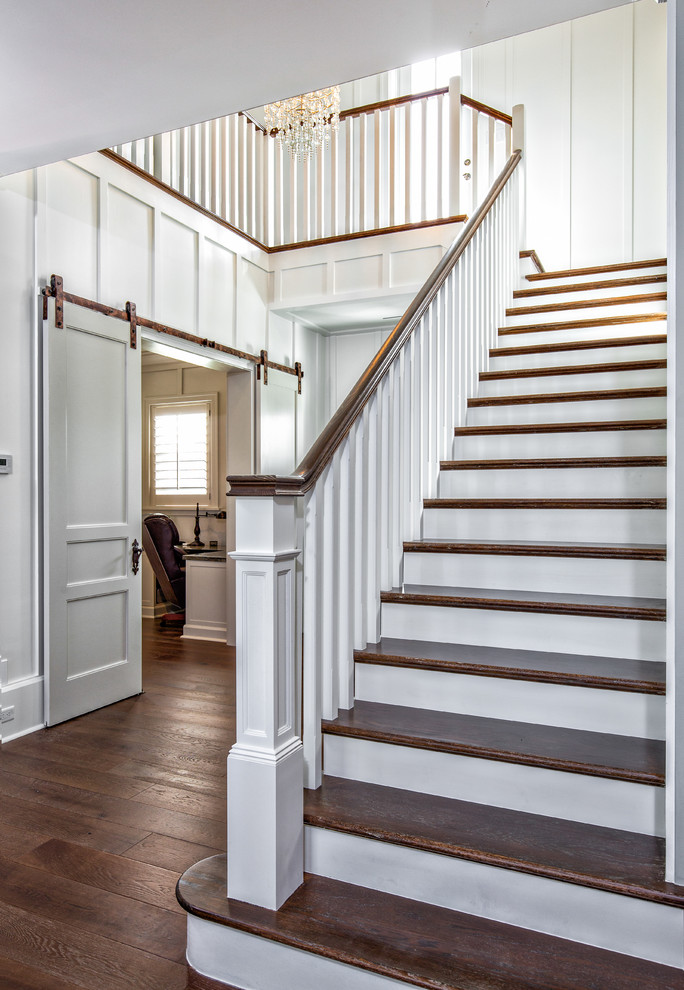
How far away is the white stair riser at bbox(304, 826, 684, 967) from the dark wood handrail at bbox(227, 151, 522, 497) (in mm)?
916

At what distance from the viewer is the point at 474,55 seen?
5.77 meters

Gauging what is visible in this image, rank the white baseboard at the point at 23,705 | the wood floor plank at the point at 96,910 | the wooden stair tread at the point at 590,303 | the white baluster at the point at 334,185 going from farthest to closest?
the white baluster at the point at 334,185 → the wooden stair tread at the point at 590,303 → the white baseboard at the point at 23,705 → the wood floor plank at the point at 96,910

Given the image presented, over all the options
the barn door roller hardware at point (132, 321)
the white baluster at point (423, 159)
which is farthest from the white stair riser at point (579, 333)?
the barn door roller hardware at point (132, 321)

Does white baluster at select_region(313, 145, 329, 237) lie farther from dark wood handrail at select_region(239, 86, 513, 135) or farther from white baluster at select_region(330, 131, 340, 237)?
dark wood handrail at select_region(239, 86, 513, 135)

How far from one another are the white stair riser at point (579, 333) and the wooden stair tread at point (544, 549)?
1419 mm

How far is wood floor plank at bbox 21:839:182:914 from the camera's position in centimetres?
193

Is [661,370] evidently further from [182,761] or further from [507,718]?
[182,761]

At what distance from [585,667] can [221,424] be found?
199 inches

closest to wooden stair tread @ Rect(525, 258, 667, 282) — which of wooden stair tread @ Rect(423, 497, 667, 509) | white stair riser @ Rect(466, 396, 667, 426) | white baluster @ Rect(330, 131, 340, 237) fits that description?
white stair riser @ Rect(466, 396, 667, 426)

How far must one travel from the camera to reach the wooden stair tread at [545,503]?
2398mm

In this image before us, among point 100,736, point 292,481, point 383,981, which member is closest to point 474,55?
point 292,481

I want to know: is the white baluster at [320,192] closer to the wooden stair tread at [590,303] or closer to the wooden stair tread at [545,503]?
the wooden stair tread at [590,303]

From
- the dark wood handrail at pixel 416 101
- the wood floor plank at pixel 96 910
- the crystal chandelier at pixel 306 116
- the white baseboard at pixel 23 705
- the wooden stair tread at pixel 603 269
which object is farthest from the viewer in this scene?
the dark wood handrail at pixel 416 101

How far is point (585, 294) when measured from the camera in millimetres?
3990
